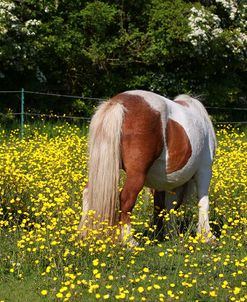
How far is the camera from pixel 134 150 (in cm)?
649

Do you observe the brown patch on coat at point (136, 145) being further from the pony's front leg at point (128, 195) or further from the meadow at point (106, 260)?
the meadow at point (106, 260)

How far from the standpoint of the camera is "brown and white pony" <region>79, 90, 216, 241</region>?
21.0 feet

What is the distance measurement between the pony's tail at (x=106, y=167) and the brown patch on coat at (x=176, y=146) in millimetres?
584

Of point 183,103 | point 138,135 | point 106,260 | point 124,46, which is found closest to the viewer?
point 106,260

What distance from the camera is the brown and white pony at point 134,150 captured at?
6402 mm

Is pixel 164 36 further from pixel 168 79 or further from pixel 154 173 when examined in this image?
pixel 154 173

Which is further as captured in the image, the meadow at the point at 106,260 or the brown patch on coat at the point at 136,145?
the brown patch on coat at the point at 136,145

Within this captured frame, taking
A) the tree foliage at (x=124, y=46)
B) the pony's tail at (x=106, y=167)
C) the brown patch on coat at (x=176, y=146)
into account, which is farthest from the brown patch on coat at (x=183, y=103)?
the tree foliage at (x=124, y=46)

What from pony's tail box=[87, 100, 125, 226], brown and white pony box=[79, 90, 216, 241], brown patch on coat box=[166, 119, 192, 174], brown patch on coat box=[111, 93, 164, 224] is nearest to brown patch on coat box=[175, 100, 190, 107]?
→ brown and white pony box=[79, 90, 216, 241]

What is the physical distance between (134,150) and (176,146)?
0.53 m

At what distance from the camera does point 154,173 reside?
6.81m

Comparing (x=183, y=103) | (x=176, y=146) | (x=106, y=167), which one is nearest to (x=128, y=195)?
(x=106, y=167)

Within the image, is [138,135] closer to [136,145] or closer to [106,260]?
[136,145]

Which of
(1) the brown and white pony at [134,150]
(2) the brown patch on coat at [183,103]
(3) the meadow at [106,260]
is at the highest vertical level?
(2) the brown patch on coat at [183,103]
